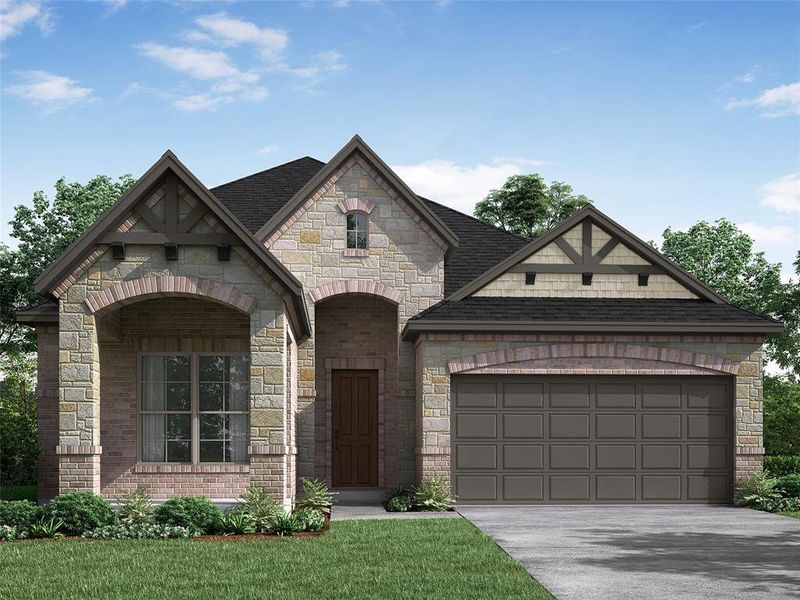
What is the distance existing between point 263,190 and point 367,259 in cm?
445

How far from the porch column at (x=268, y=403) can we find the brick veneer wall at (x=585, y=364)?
191 inches

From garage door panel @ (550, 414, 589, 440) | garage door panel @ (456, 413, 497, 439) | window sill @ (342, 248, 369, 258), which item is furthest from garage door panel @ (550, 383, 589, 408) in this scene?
window sill @ (342, 248, 369, 258)

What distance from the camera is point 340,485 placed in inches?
916

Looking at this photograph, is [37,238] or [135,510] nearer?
[135,510]

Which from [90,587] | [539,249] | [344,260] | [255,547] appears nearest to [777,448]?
[539,249]

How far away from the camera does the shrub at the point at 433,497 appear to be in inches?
764

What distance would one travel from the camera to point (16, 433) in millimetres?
28984

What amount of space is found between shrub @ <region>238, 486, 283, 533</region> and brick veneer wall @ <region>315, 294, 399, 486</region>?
7.45 metres

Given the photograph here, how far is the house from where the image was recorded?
15.9 m

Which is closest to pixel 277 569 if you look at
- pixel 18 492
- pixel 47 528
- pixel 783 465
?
pixel 47 528

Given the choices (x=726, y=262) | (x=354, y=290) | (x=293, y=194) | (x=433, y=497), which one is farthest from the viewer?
(x=726, y=262)

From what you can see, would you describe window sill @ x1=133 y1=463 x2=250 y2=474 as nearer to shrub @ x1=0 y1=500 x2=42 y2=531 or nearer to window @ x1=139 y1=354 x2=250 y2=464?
window @ x1=139 y1=354 x2=250 y2=464

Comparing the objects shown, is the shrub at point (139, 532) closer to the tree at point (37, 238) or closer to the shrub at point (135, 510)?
the shrub at point (135, 510)

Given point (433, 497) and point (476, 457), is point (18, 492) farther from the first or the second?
point (476, 457)
